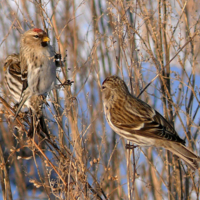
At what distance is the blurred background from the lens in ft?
7.36

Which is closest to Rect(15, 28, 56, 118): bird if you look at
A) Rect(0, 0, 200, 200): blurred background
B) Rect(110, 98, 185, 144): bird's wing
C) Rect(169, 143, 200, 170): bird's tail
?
Rect(0, 0, 200, 200): blurred background

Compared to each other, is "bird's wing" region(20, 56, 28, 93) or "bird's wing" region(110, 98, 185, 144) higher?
"bird's wing" region(20, 56, 28, 93)

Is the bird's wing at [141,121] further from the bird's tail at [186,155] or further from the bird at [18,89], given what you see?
the bird at [18,89]

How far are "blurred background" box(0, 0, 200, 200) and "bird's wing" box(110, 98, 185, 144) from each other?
6.5 inches

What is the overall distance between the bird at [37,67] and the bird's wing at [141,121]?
2.02 feet

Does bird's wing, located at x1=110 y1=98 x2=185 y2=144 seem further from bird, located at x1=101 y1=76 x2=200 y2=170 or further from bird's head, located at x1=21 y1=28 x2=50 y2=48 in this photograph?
bird's head, located at x1=21 y1=28 x2=50 y2=48

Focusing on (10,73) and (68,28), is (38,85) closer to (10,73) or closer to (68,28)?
(10,73)

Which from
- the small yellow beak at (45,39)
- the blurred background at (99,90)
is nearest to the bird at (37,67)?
the small yellow beak at (45,39)

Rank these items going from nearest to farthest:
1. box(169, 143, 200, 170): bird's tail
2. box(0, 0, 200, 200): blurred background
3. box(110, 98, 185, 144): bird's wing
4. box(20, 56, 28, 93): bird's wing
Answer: box(0, 0, 200, 200): blurred background < box(169, 143, 200, 170): bird's tail < box(110, 98, 185, 144): bird's wing < box(20, 56, 28, 93): bird's wing

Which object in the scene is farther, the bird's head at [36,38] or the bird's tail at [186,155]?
the bird's head at [36,38]

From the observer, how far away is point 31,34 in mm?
2799

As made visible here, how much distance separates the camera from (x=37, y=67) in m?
2.69

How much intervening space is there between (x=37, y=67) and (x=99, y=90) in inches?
57.1

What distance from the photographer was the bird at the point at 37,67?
2.64 meters
